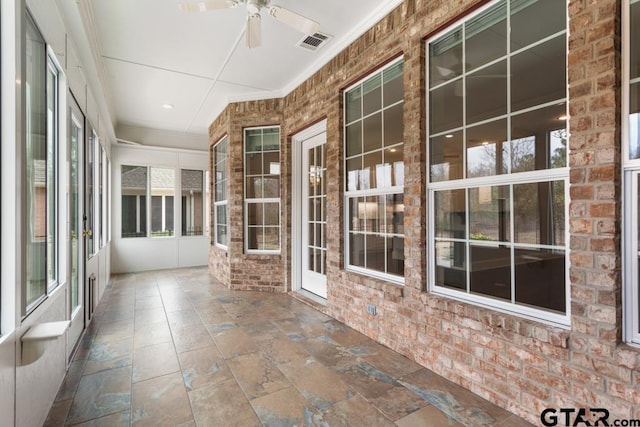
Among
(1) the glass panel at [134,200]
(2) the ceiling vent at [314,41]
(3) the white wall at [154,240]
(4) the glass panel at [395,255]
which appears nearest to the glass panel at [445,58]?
(2) the ceiling vent at [314,41]

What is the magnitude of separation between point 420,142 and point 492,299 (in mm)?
1378

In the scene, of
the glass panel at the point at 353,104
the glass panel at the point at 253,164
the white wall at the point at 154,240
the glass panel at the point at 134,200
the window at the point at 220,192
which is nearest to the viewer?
the glass panel at the point at 353,104

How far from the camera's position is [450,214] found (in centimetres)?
263

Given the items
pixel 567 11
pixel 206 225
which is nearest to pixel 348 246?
pixel 567 11

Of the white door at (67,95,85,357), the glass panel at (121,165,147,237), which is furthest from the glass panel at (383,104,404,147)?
the glass panel at (121,165,147,237)

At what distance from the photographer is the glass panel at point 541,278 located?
1.95 meters

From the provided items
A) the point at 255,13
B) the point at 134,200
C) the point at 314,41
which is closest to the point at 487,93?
the point at 255,13

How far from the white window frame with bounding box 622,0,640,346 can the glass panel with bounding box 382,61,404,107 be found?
5.49ft

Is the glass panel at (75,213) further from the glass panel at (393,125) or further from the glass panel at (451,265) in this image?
the glass panel at (451,265)

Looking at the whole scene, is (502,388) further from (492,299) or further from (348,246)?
(348,246)

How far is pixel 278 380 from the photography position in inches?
99.0

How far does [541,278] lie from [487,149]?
38.0 inches

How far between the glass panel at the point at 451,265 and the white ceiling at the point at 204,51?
2.29 metres

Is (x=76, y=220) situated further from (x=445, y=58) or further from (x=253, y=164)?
(x=445, y=58)
